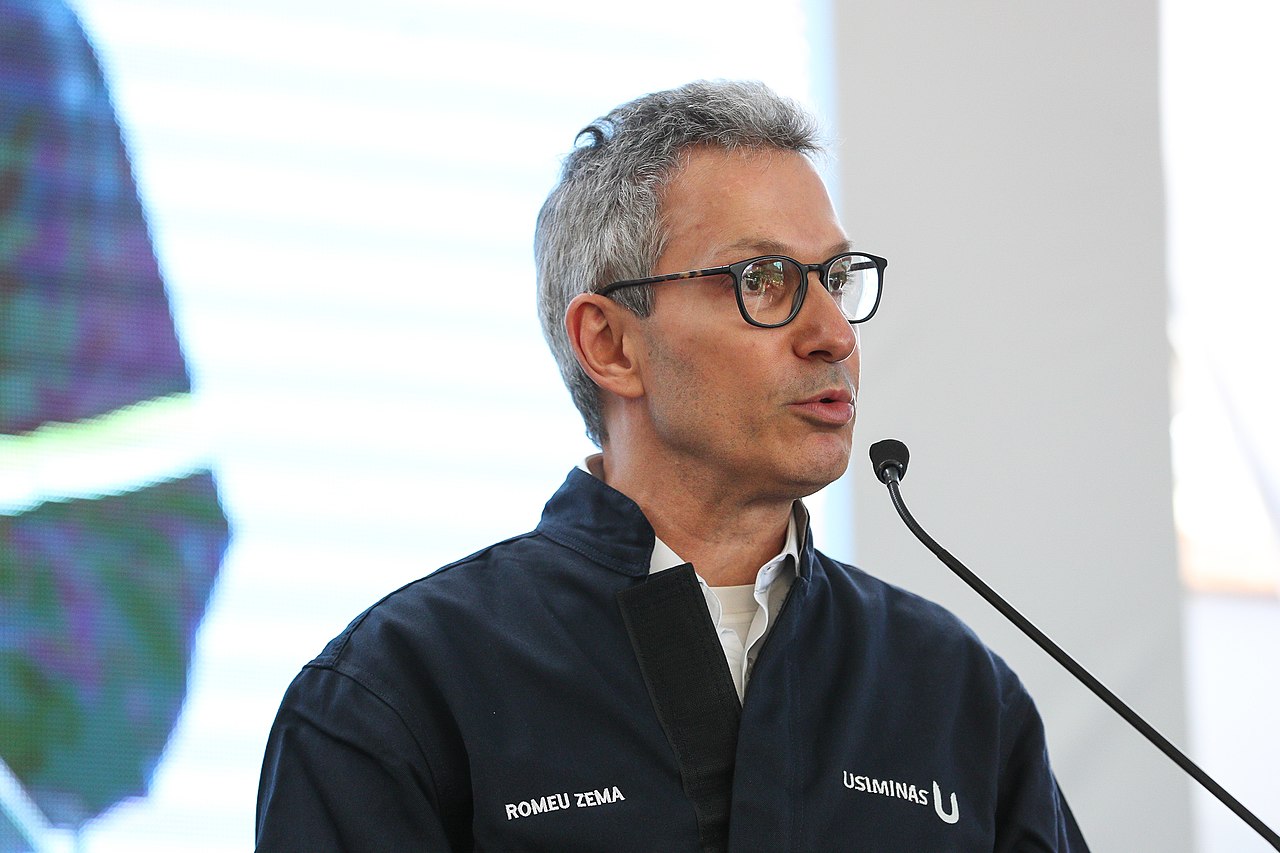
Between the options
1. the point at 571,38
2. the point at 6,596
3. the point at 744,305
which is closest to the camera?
the point at 744,305

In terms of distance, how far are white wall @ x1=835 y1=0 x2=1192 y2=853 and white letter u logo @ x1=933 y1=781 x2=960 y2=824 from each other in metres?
0.94

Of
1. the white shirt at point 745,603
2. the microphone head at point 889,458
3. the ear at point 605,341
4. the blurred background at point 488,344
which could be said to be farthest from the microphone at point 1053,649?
the blurred background at point 488,344

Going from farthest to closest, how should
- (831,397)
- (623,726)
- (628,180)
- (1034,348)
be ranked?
(1034,348) → (628,180) → (831,397) → (623,726)

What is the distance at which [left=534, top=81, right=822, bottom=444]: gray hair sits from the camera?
152 centimetres

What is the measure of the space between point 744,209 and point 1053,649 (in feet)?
1.87

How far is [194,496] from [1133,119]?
5.97 ft

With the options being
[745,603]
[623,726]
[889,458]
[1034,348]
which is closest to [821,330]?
[889,458]

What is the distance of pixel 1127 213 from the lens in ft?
8.30

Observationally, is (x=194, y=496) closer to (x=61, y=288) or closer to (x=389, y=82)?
(x=61, y=288)

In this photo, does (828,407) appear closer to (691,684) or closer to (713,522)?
(713,522)

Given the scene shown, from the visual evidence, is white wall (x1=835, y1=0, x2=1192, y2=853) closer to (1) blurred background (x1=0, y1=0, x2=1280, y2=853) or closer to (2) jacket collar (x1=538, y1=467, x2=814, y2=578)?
(1) blurred background (x1=0, y1=0, x2=1280, y2=853)

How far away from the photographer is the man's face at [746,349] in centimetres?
140

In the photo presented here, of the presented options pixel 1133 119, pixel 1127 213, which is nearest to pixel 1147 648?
pixel 1127 213

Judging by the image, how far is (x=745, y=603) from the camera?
147cm
